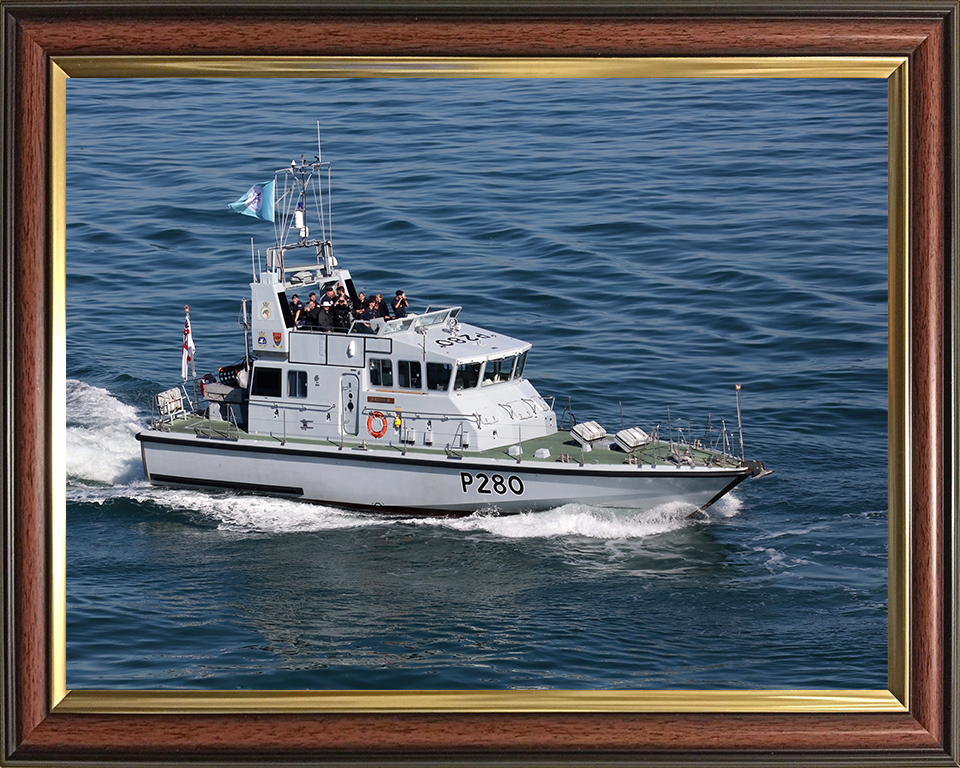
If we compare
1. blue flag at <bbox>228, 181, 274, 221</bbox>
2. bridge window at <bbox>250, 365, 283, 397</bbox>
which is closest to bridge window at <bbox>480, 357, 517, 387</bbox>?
bridge window at <bbox>250, 365, 283, 397</bbox>

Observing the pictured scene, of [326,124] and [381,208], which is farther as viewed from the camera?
[381,208]

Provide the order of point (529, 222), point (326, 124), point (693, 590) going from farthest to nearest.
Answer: point (529, 222), point (326, 124), point (693, 590)

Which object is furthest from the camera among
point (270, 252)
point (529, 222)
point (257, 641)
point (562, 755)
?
point (529, 222)

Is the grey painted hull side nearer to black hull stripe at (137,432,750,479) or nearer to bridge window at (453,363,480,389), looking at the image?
black hull stripe at (137,432,750,479)

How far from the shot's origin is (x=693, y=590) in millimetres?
17328

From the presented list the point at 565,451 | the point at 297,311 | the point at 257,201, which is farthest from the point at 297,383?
the point at 565,451

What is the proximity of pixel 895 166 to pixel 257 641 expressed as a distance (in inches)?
347

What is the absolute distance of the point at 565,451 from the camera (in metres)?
22.3

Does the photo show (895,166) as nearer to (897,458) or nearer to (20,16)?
(897,458)

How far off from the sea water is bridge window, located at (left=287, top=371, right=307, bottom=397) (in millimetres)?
2131

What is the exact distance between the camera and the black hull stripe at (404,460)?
69.5 feet

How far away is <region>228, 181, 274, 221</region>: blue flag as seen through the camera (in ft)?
66.2

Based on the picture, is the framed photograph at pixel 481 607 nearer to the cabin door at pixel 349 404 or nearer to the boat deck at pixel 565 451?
the boat deck at pixel 565 451

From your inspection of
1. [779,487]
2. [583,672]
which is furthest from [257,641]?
[779,487]
